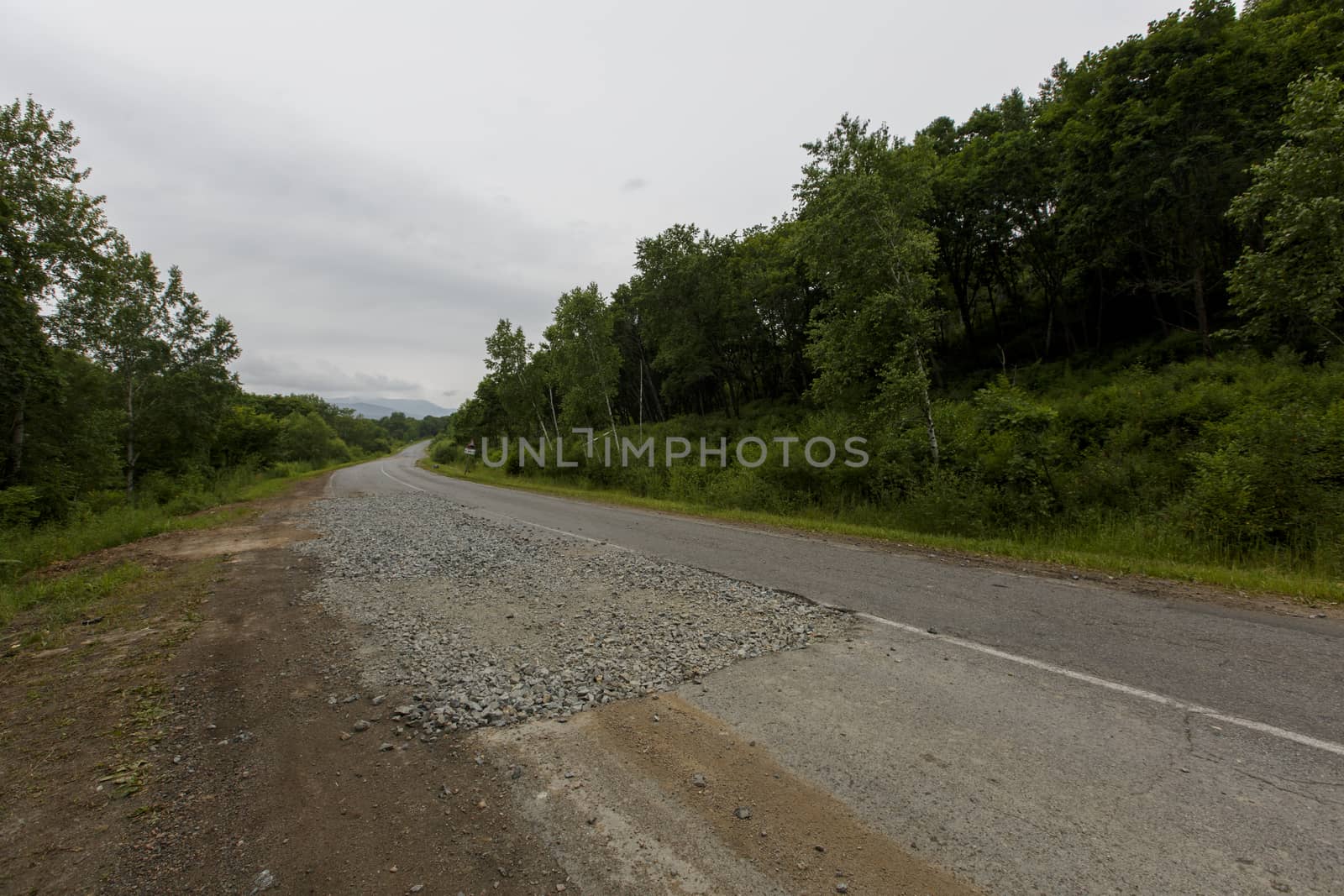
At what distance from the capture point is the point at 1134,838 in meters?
2.26

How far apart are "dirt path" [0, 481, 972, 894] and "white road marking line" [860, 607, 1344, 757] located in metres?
2.52

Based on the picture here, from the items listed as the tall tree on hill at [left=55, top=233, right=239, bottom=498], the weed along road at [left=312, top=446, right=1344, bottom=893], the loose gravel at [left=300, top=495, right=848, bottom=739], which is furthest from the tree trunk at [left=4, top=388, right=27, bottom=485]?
the weed along road at [left=312, top=446, right=1344, bottom=893]

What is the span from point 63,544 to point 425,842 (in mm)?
14347

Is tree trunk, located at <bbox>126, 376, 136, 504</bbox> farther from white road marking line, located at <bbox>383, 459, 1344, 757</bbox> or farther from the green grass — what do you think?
white road marking line, located at <bbox>383, 459, 1344, 757</bbox>

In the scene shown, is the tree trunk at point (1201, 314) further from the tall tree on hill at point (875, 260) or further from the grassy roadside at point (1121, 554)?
the grassy roadside at point (1121, 554)

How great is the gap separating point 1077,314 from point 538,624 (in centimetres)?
3201

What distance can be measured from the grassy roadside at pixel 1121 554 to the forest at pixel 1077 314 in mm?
100

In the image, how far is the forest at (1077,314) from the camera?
938 cm

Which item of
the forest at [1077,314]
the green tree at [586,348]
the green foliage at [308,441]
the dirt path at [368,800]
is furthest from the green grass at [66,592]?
the green foliage at [308,441]

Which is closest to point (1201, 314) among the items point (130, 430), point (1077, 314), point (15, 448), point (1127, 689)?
point (1077, 314)

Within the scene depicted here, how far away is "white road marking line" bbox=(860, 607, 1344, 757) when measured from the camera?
293cm

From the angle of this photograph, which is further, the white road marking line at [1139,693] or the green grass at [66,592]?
the green grass at [66,592]

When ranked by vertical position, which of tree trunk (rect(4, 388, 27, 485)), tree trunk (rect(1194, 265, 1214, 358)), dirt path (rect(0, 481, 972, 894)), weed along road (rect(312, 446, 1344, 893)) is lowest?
dirt path (rect(0, 481, 972, 894))

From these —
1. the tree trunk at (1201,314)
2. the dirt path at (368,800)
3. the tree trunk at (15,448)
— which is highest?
the tree trunk at (1201,314)
